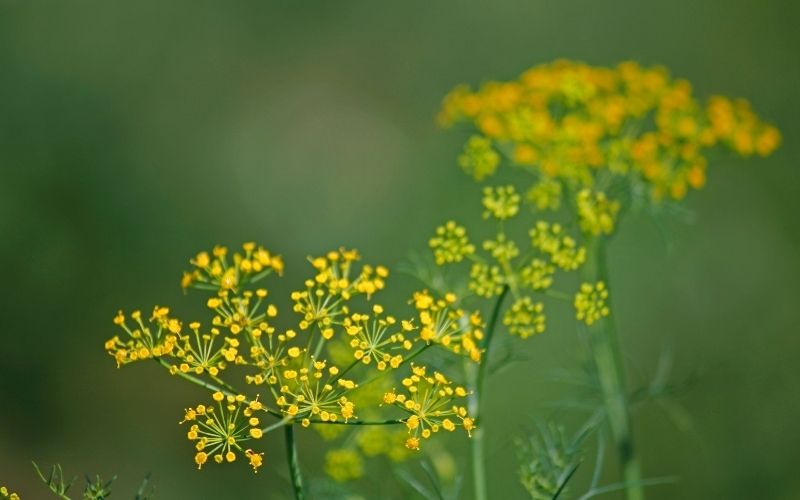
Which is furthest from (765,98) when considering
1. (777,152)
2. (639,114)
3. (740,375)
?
(639,114)

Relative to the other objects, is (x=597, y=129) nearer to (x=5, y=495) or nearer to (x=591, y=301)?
(x=591, y=301)

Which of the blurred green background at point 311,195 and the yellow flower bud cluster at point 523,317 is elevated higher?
the blurred green background at point 311,195

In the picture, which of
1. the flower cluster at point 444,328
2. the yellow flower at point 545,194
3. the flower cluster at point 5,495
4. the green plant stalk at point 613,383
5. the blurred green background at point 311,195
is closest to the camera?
the flower cluster at point 5,495

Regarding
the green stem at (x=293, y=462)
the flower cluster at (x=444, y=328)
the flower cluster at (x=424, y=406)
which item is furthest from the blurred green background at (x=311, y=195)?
the green stem at (x=293, y=462)

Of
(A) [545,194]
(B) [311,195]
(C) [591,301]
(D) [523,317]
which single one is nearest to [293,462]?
(D) [523,317]

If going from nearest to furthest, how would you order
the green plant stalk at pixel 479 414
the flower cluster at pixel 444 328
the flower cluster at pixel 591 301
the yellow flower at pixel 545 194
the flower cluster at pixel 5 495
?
the flower cluster at pixel 5 495, the flower cluster at pixel 444 328, the green plant stalk at pixel 479 414, the flower cluster at pixel 591 301, the yellow flower at pixel 545 194

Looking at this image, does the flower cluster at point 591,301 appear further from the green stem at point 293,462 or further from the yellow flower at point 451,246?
the green stem at point 293,462
